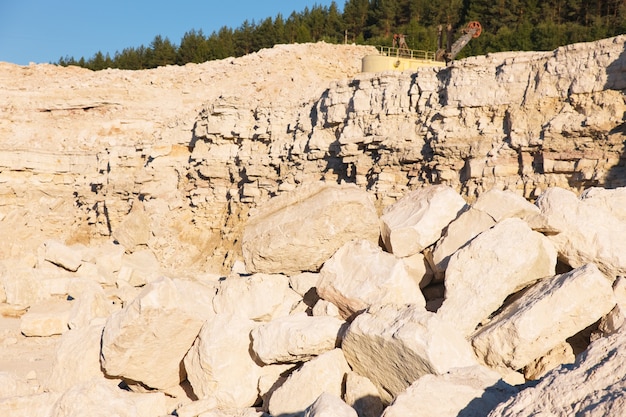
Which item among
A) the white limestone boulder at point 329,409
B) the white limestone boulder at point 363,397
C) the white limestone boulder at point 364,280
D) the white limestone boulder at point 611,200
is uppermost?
the white limestone boulder at point 611,200

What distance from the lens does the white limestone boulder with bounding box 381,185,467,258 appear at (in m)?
6.07

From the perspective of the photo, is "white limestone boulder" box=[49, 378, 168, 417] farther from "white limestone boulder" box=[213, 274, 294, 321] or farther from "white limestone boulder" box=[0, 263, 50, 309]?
"white limestone boulder" box=[0, 263, 50, 309]

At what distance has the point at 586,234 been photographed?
214 inches

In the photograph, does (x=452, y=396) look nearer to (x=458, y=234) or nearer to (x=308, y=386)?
(x=308, y=386)

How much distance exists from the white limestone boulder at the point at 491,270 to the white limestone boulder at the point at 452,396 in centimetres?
124

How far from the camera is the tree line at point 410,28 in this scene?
25.9 meters

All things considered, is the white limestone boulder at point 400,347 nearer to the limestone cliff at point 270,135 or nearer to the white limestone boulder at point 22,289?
the limestone cliff at point 270,135

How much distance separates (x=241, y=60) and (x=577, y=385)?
2437cm

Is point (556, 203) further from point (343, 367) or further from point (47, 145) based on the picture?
point (47, 145)

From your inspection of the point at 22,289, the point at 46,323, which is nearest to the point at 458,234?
the point at 46,323

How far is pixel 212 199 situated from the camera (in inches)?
776

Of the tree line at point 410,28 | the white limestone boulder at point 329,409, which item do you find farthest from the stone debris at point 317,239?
the tree line at point 410,28

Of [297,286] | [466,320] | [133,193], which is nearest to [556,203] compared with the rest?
[466,320]

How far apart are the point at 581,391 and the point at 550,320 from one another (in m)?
1.85
